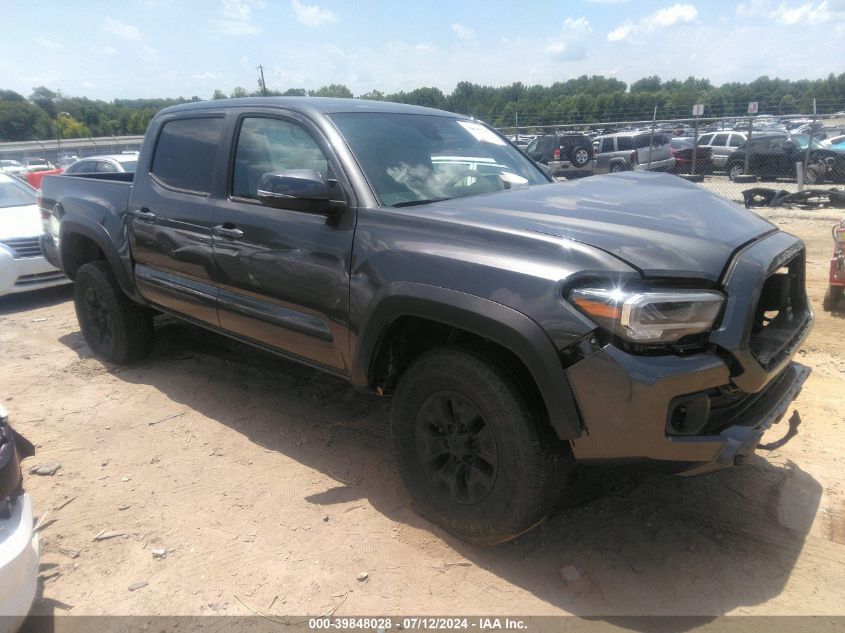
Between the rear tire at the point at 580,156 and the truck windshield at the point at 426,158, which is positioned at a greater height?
the truck windshield at the point at 426,158

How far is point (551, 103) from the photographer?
44250 millimetres

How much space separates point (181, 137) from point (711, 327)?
3528mm

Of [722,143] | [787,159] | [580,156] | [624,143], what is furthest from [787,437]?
[722,143]

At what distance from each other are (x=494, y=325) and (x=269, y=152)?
1.91 m

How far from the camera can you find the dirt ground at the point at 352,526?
8.36 feet

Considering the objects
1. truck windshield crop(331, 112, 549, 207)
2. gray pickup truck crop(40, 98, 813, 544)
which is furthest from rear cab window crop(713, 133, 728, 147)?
truck windshield crop(331, 112, 549, 207)

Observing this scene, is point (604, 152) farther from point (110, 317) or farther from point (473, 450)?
point (473, 450)

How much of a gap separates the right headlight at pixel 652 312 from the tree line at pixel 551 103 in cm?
2664

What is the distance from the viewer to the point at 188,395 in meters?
4.64

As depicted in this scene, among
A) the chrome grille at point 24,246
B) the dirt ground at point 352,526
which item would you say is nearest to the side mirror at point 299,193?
the dirt ground at point 352,526

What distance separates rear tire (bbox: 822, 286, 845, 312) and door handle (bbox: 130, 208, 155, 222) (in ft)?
18.5

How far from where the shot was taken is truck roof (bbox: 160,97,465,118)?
11.3ft

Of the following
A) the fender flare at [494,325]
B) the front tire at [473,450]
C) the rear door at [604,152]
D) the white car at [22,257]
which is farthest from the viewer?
the rear door at [604,152]

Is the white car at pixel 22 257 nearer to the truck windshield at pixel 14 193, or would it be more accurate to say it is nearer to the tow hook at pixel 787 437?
the truck windshield at pixel 14 193
